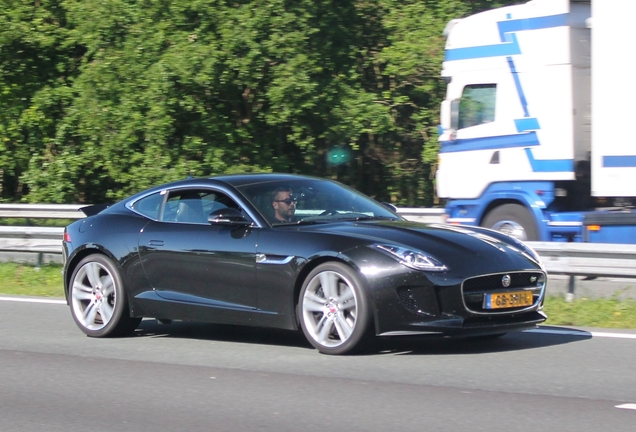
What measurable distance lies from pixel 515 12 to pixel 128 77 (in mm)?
9950

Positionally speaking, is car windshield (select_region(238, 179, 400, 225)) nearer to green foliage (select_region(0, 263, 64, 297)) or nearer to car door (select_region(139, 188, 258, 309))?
car door (select_region(139, 188, 258, 309))

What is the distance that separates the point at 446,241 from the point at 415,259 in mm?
410

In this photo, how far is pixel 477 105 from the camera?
14.4 meters

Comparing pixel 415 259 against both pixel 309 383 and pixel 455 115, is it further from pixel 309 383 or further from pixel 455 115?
pixel 455 115

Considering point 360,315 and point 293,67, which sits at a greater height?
point 293,67

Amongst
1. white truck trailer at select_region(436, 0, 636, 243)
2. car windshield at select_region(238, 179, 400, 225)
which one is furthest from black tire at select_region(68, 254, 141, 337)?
white truck trailer at select_region(436, 0, 636, 243)

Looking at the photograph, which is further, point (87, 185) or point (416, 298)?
point (87, 185)

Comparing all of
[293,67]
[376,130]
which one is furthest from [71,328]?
[376,130]

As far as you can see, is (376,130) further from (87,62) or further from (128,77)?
(87,62)

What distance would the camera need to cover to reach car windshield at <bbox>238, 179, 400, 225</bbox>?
26.1 ft

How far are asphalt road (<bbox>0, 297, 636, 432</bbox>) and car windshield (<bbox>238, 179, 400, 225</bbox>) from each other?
1015mm

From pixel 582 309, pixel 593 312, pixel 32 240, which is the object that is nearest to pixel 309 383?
pixel 593 312

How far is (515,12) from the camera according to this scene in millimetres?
13922

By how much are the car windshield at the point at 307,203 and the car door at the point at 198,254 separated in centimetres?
21
